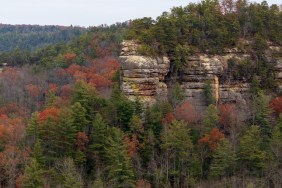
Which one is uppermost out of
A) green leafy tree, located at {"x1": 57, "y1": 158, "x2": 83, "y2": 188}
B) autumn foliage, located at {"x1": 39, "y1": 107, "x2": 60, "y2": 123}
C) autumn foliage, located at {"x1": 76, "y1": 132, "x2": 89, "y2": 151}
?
autumn foliage, located at {"x1": 39, "y1": 107, "x2": 60, "y2": 123}

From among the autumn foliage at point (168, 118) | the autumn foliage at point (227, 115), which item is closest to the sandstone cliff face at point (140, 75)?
the autumn foliage at point (168, 118)

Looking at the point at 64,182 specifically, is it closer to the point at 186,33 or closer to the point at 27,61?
the point at 186,33

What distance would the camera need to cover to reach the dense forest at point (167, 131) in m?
32.1

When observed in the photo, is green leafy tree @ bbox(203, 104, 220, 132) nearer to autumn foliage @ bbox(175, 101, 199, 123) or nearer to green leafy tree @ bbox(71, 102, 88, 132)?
autumn foliage @ bbox(175, 101, 199, 123)

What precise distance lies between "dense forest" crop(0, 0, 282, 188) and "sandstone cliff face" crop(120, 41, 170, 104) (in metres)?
1.14

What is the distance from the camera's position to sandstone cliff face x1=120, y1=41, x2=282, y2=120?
41031mm

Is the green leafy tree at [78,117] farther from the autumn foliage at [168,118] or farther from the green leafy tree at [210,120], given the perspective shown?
the green leafy tree at [210,120]

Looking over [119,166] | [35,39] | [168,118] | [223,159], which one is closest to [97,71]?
[168,118]

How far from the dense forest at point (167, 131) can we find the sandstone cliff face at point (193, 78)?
1.00 metres

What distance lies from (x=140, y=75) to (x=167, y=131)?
28.0 ft

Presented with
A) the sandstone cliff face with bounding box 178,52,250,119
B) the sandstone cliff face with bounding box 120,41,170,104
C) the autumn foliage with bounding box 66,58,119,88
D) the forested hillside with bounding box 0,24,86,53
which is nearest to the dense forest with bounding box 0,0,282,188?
the sandstone cliff face with bounding box 178,52,250,119

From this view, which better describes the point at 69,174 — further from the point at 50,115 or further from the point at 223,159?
the point at 223,159

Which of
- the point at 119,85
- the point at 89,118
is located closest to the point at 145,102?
the point at 119,85

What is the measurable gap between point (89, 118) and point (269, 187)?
16553 millimetres
